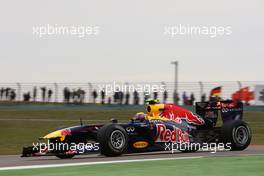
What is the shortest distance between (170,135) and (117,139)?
154cm

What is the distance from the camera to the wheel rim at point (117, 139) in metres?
13.8

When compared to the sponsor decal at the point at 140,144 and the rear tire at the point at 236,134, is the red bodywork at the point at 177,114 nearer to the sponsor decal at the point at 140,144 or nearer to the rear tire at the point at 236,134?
the rear tire at the point at 236,134

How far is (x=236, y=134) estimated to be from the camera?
1560 cm

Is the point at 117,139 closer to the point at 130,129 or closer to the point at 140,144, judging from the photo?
the point at 130,129

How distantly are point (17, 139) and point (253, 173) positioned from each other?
1380 centimetres

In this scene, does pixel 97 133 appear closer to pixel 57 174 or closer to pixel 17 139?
pixel 57 174

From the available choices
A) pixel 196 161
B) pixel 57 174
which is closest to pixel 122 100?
pixel 196 161

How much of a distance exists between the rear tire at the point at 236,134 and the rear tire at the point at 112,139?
2.74 m

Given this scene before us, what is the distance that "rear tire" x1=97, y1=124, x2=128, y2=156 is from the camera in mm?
13672

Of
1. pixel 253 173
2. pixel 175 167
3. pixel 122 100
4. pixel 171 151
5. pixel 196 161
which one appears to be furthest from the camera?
pixel 122 100

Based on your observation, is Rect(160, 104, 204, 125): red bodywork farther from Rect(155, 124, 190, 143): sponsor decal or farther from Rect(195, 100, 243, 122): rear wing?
Rect(195, 100, 243, 122): rear wing

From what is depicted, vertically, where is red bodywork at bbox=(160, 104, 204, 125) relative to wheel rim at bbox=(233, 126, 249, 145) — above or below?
above

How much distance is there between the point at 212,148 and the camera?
52.3 feet

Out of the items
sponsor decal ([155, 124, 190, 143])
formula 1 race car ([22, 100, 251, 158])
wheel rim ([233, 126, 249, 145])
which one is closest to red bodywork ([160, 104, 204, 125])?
formula 1 race car ([22, 100, 251, 158])
